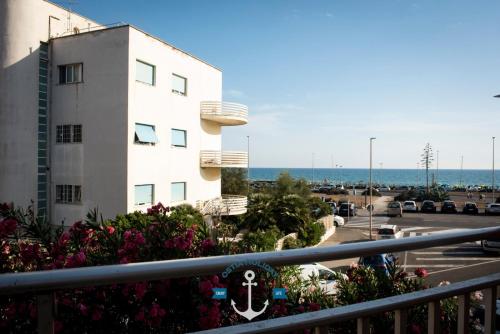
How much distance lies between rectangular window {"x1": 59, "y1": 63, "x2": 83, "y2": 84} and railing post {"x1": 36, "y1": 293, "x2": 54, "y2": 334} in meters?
21.4

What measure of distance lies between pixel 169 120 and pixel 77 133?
4974mm

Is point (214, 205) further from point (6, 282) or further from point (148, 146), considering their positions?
point (6, 282)

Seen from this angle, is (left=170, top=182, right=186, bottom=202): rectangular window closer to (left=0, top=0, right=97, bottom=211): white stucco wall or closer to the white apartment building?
the white apartment building

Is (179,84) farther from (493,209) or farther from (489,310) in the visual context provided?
(493,209)

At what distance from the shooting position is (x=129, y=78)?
19031 millimetres

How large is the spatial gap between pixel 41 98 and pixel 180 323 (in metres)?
21.5

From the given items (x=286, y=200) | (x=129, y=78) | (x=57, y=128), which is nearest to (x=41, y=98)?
(x=57, y=128)

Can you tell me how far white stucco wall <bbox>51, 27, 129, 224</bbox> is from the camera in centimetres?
1906

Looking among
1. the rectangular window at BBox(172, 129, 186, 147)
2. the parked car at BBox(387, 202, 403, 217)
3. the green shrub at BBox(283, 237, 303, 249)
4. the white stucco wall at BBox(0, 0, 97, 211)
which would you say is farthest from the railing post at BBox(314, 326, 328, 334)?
the parked car at BBox(387, 202, 403, 217)

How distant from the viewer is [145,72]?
20.3 meters

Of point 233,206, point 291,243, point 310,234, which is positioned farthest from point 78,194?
point 310,234

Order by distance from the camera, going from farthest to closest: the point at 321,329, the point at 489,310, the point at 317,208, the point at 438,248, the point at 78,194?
the point at 317,208
the point at 438,248
the point at 78,194
the point at 489,310
the point at 321,329

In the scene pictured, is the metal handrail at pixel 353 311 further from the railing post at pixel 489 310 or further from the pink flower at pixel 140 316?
the pink flower at pixel 140 316

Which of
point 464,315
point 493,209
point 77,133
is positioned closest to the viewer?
point 464,315
